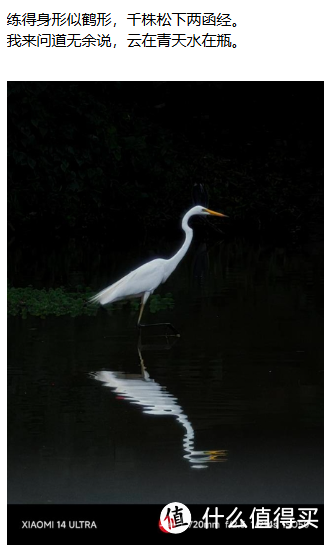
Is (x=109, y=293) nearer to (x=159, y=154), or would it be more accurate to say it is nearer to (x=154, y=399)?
(x=154, y=399)

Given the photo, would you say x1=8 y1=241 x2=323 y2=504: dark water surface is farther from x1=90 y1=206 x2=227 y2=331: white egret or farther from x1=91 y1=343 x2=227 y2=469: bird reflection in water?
x1=90 y1=206 x2=227 y2=331: white egret

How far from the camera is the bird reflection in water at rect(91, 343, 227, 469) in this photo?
5078 mm

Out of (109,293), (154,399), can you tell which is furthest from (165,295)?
(154,399)

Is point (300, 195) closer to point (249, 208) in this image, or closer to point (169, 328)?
point (249, 208)

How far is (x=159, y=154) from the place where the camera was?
1936 centimetres

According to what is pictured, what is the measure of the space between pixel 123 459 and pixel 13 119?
11.9m

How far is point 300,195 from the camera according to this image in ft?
67.2

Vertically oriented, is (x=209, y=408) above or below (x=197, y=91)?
below

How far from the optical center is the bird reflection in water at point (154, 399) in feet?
16.7

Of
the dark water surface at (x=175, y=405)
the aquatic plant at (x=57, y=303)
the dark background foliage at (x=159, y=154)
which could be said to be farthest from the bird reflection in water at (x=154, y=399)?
the dark background foliage at (x=159, y=154)

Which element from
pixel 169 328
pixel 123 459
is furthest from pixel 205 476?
pixel 169 328

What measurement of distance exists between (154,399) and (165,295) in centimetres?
432

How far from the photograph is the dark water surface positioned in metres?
Result: 0.02

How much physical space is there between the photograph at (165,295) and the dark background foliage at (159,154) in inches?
1.6
